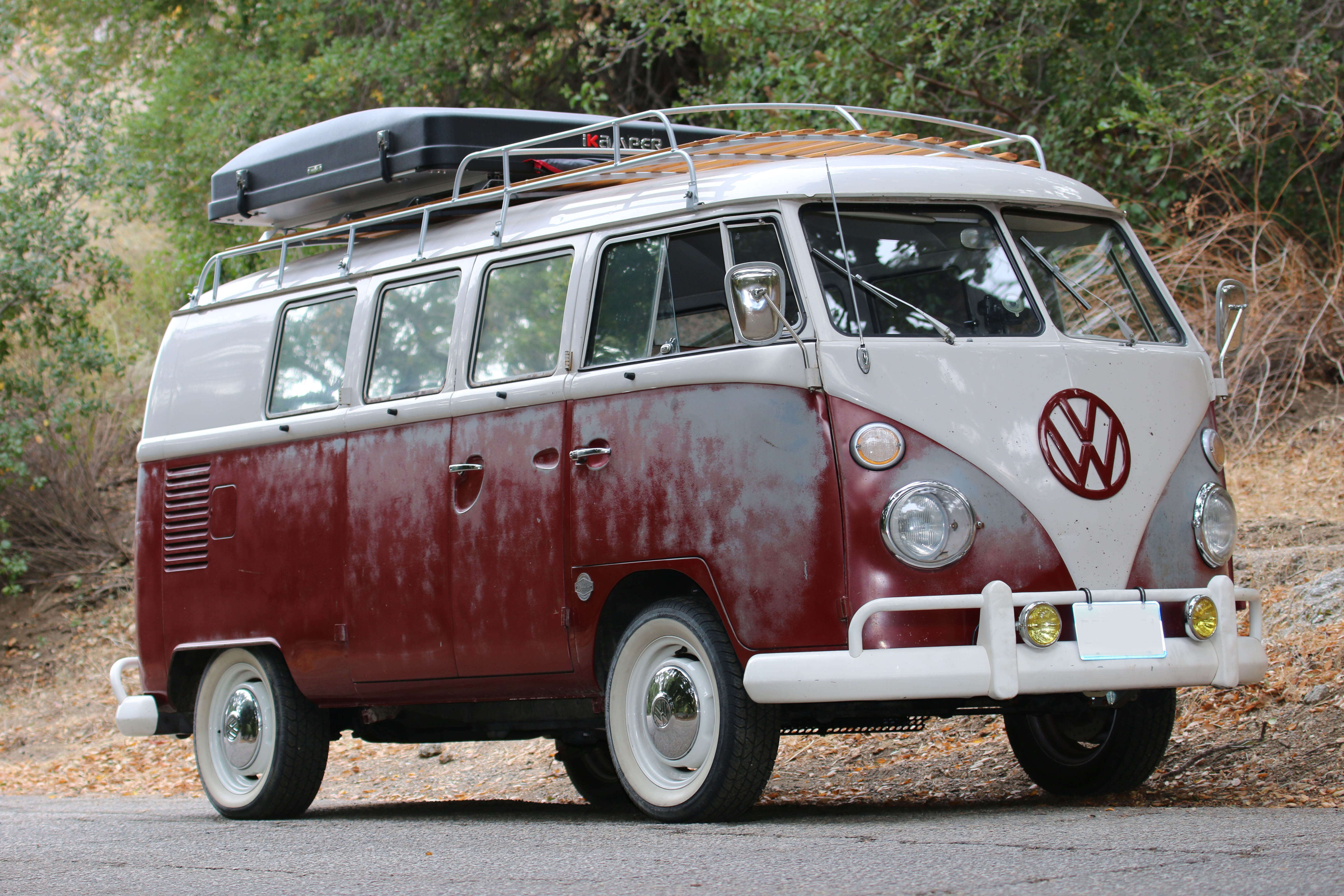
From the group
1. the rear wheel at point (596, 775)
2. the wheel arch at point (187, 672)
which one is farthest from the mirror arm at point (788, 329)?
the wheel arch at point (187, 672)

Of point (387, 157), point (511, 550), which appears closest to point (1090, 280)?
point (511, 550)

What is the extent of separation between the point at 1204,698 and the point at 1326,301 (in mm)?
5901

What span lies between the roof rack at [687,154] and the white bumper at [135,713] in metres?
2.64

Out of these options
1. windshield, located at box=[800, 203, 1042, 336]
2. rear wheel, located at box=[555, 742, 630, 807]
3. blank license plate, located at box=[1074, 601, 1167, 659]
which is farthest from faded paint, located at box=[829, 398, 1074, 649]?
rear wheel, located at box=[555, 742, 630, 807]

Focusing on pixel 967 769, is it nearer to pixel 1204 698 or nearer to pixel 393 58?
pixel 1204 698

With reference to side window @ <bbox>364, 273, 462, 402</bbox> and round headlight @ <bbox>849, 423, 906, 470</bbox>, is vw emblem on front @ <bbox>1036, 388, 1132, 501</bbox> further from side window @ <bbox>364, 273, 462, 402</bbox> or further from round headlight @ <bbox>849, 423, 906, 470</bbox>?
side window @ <bbox>364, 273, 462, 402</bbox>

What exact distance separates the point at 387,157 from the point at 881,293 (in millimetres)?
2974

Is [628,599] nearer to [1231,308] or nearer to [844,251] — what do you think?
[844,251]

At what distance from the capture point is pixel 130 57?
21.6 m

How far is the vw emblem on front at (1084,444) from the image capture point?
618cm

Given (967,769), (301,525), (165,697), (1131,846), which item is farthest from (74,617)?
(1131,846)

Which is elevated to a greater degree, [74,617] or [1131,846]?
[74,617]

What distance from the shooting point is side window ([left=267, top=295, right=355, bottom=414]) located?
8.15 meters

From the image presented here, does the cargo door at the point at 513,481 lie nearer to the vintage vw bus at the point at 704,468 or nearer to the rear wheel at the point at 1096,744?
the vintage vw bus at the point at 704,468
